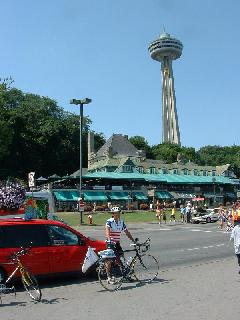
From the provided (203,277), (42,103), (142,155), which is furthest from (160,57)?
(203,277)

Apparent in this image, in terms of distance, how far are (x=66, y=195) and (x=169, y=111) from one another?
97983 mm

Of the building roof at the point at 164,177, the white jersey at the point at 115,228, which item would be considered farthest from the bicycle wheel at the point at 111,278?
the building roof at the point at 164,177

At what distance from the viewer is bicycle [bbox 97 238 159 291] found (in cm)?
1081

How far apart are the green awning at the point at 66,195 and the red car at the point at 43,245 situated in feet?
172

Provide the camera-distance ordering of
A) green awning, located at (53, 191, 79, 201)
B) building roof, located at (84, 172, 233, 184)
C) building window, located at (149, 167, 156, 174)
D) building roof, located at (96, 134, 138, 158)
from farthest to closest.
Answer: building roof, located at (96, 134, 138, 158), building window, located at (149, 167, 156, 174), building roof, located at (84, 172, 233, 184), green awning, located at (53, 191, 79, 201)

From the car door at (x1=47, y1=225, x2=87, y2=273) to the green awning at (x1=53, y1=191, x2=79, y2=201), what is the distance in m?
52.5

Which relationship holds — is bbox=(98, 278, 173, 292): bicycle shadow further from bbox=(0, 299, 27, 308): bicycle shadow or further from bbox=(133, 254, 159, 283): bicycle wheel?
bbox=(0, 299, 27, 308): bicycle shadow

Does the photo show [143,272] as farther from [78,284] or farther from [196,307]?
[196,307]

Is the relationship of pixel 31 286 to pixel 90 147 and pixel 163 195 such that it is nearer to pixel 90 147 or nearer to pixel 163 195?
pixel 163 195

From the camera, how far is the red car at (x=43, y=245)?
1115 centimetres

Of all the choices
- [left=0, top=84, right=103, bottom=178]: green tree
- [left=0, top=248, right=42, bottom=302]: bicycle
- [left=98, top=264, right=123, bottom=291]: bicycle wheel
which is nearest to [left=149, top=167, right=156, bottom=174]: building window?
[left=0, top=84, right=103, bottom=178]: green tree

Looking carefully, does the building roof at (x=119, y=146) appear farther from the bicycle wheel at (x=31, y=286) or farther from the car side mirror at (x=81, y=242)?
the bicycle wheel at (x=31, y=286)

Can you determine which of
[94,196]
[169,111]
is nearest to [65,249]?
[94,196]

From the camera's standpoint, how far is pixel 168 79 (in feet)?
528
